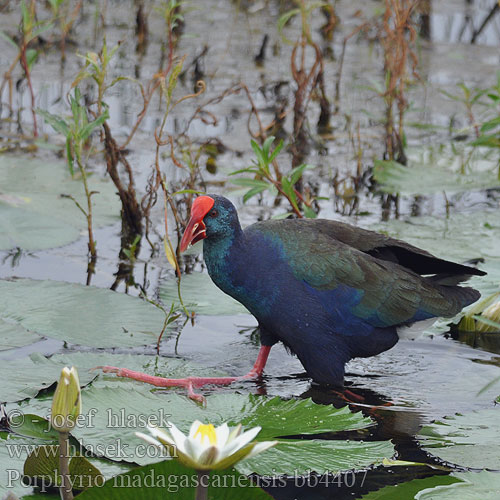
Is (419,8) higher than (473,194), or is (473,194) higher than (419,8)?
(419,8)

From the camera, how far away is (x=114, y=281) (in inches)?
145

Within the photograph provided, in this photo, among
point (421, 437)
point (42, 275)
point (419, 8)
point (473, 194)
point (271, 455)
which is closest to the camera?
point (271, 455)

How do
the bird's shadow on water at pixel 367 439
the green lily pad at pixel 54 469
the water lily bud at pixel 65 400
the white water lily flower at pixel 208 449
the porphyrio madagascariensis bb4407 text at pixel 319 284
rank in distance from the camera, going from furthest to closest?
the porphyrio madagascariensis bb4407 text at pixel 319 284
the bird's shadow on water at pixel 367 439
the green lily pad at pixel 54 469
the water lily bud at pixel 65 400
the white water lily flower at pixel 208 449

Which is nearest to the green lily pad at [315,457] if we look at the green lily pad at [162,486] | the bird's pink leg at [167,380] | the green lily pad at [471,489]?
the green lily pad at [471,489]

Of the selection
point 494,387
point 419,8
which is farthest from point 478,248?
point 419,8

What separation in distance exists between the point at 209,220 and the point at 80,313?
2.11ft

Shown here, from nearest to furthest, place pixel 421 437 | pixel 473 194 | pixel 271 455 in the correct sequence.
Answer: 1. pixel 271 455
2. pixel 421 437
3. pixel 473 194

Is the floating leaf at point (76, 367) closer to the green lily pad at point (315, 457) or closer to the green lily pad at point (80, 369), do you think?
the green lily pad at point (80, 369)

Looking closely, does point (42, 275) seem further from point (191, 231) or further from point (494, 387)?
point (494, 387)

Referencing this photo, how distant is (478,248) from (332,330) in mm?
1159

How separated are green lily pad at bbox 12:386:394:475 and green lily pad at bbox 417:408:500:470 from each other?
0.60ft

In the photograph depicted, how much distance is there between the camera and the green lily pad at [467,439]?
2357 millimetres

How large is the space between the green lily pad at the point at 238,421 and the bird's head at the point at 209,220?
483 millimetres

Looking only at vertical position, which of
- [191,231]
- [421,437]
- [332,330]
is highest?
[191,231]
